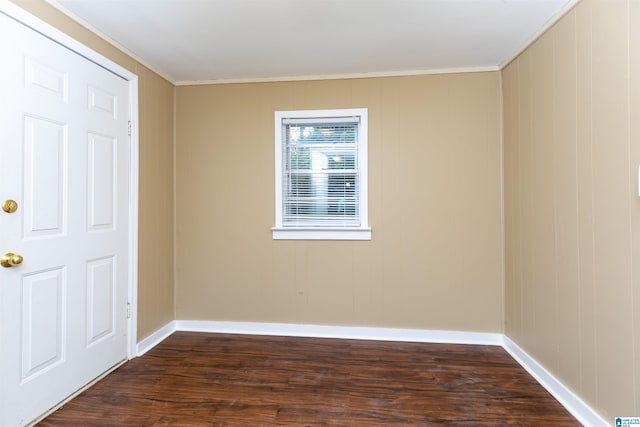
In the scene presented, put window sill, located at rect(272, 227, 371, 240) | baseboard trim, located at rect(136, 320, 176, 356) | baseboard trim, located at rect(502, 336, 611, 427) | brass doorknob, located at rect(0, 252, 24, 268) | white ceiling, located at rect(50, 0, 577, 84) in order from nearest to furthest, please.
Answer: brass doorknob, located at rect(0, 252, 24, 268) < baseboard trim, located at rect(502, 336, 611, 427) < white ceiling, located at rect(50, 0, 577, 84) < baseboard trim, located at rect(136, 320, 176, 356) < window sill, located at rect(272, 227, 371, 240)

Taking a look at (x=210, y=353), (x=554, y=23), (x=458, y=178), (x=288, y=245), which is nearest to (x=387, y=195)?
(x=458, y=178)

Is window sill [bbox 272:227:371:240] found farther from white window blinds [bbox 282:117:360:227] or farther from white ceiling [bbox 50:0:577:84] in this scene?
white ceiling [bbox 50:0:577:84]

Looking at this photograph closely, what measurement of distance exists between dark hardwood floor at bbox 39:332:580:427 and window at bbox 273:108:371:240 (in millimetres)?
1053

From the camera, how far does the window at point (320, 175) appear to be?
119 inches

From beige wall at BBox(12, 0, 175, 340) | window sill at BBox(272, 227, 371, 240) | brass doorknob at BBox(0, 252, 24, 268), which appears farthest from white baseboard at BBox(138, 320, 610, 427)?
brass doorknob at BBox(0, 252, 24, 268)

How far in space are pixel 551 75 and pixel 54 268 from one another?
3.28 metres

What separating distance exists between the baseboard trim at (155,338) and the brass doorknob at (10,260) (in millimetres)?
1274

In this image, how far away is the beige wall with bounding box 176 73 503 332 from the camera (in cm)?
289

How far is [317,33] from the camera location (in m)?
2.29

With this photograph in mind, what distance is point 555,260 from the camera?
82.3 inches

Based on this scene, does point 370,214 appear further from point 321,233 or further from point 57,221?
point 57,221

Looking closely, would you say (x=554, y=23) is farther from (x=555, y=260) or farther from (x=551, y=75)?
(x=555, y=260)

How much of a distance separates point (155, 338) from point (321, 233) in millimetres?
1722

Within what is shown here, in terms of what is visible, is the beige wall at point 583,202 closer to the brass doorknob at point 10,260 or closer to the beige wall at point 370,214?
the beige wall at point 370,214
